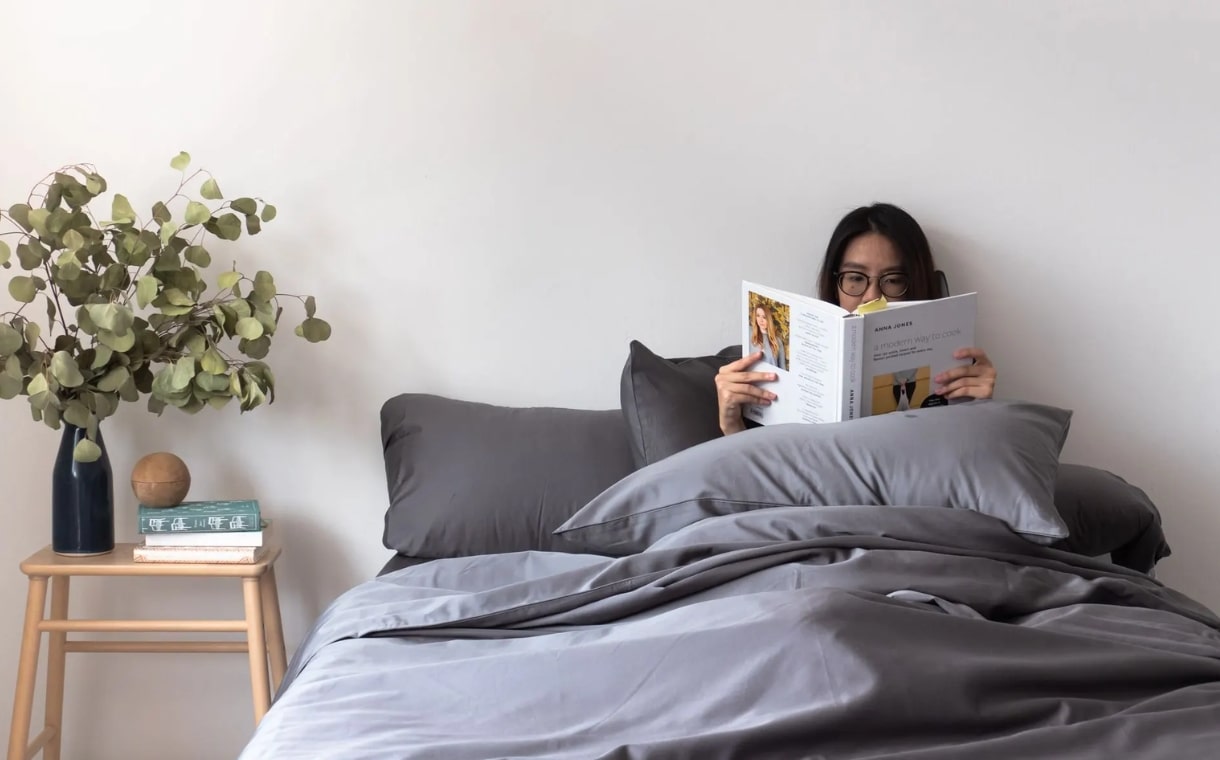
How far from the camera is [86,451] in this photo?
2293mm

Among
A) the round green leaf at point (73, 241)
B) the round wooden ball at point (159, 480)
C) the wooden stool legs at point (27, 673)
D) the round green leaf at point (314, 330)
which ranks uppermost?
the round green leaf at point (73, 241)

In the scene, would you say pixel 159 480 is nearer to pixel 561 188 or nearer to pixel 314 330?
pixel 314 330

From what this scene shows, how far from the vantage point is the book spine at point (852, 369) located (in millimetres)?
A: 2184

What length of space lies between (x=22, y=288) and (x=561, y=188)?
3.70 feet

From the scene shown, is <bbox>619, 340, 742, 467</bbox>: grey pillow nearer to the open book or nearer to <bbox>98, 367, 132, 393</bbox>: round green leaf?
the open book

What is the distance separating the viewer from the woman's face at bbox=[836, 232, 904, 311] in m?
2.58

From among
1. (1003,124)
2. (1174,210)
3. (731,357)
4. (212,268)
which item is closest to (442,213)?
(212,268)

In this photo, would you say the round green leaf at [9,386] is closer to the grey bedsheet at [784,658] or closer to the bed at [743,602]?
the bed at [743,602]

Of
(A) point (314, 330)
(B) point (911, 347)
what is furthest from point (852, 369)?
(A) point (314, 330)

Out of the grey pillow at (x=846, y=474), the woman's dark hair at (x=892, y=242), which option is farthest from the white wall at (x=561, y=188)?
the grey pillow at (x=846, y=474)

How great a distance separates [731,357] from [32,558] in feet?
4.91

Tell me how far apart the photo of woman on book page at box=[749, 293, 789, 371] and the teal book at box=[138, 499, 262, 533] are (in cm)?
107

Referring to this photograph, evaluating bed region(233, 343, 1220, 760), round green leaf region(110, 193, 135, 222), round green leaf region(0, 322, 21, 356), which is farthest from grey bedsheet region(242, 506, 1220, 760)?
round green leaf region(110, 193, 135, 222)

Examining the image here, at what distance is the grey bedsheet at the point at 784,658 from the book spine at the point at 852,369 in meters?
0.35
